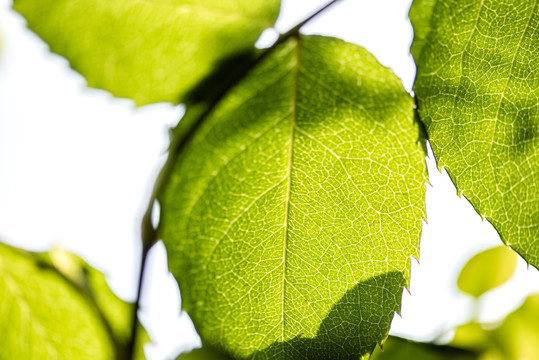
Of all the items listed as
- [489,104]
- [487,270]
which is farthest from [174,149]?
[487,270]

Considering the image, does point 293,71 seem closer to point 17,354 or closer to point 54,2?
point 54,2

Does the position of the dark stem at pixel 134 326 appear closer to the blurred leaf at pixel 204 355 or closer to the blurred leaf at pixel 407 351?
the blurred leaf at pixel 204 355

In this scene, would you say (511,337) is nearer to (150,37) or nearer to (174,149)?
(174,149)

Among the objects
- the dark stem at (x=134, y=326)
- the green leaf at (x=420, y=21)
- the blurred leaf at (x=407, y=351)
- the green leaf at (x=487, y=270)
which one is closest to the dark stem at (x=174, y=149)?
the dark stem at (x=134, y=326)

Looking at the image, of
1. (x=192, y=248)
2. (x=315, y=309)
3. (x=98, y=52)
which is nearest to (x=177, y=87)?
(x=98, y=52)

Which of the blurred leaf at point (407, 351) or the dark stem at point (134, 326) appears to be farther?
the blurred leaf at point (407, 351)

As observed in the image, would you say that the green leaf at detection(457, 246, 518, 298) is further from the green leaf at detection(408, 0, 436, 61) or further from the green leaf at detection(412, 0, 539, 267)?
the green leaf at detection(408, 0, 436, 61)
